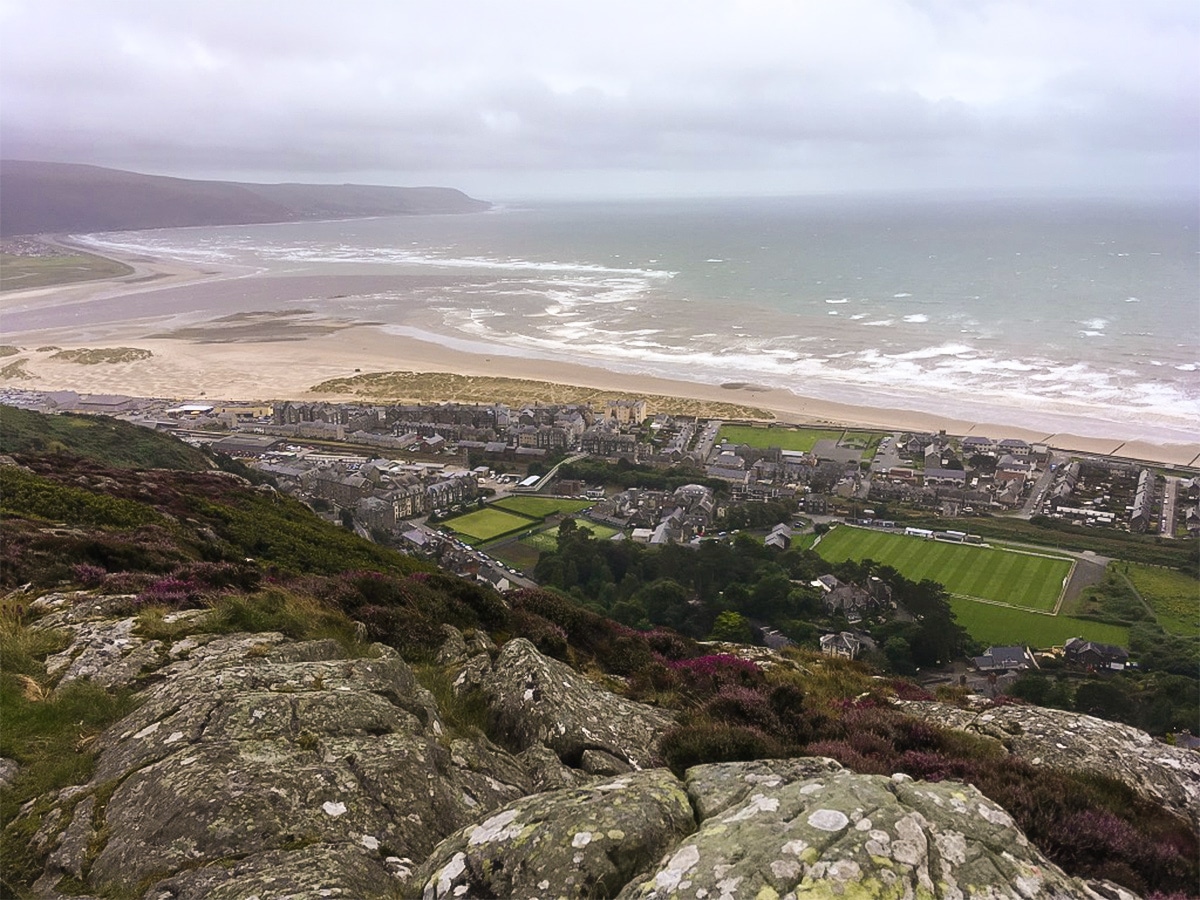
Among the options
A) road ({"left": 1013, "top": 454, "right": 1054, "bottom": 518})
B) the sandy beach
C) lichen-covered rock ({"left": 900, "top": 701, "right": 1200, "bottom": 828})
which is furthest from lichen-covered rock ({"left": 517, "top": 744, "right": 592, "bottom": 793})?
the sandy beach

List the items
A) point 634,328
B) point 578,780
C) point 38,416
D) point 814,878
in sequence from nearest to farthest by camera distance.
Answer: point 814,878
point 578,780
point 38,416
point 634,328

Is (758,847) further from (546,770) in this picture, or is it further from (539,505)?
(539,505)

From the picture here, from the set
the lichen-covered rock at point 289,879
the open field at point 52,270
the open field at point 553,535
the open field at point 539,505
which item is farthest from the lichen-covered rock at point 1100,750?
the open field at point 52,270

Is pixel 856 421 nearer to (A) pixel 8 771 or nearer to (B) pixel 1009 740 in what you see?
(B) pixel 1009 740

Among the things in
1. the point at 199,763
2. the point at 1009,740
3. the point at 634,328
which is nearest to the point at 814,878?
the point at 199,763

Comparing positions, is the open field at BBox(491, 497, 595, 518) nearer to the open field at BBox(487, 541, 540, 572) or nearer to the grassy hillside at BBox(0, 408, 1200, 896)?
the open field at BBox(487, 541, 540, 572)

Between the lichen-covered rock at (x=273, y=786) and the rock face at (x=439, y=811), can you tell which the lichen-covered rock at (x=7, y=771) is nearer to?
the rock face at (x=439, y=811)
